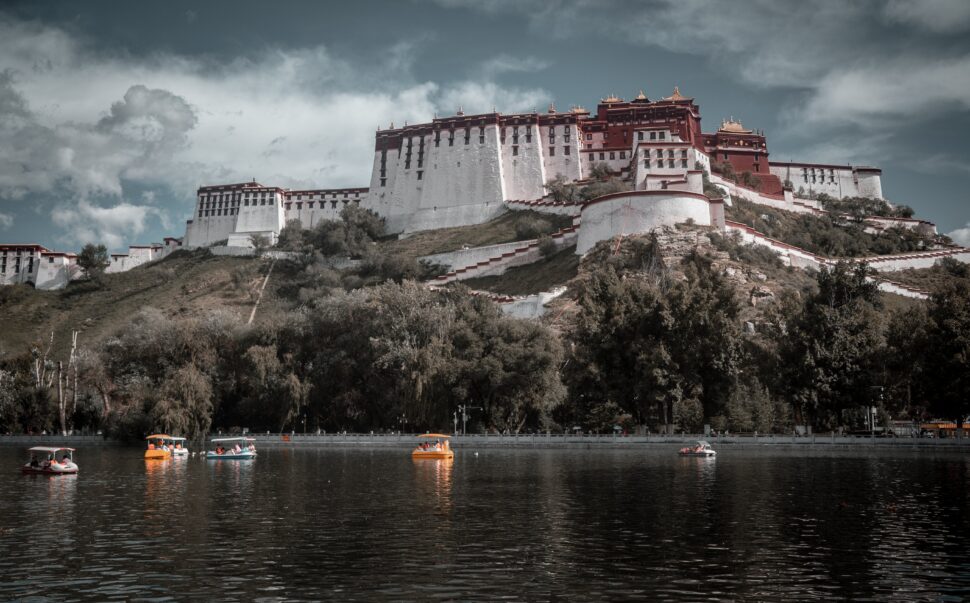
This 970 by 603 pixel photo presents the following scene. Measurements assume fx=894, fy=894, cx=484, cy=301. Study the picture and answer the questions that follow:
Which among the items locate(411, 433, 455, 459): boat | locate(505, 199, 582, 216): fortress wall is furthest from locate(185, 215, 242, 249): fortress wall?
locate(411, 433, 455, 459): boat

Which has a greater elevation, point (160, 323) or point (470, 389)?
point (160, 323)

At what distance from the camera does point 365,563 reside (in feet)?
55.5

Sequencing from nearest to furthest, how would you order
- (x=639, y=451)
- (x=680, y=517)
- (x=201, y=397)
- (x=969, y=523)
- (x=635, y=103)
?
(x=969, y=523) < (x=680, y=517) < (x=639, y=451) < (x=201, y=397) < (x=635, y=103)

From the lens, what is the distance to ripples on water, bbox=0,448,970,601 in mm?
15031

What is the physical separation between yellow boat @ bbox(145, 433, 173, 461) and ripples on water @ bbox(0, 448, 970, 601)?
7.98 metres

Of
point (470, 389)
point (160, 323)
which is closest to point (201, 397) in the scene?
point (160, 323)

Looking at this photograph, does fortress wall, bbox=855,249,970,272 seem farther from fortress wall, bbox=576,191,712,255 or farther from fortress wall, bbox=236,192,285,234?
fortress wall, bbox=236,192,285,234

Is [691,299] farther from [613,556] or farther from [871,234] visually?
[871,234]

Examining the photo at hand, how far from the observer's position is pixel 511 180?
103 metres

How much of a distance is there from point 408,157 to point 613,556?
95115 millimetres

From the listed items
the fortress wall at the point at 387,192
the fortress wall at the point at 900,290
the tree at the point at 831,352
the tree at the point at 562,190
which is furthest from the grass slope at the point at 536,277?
the fortress wall at the point at 387,192

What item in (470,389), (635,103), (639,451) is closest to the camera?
(639,451)

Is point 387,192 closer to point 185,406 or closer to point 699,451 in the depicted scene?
point 185,406

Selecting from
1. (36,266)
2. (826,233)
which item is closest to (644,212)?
(826,233)
